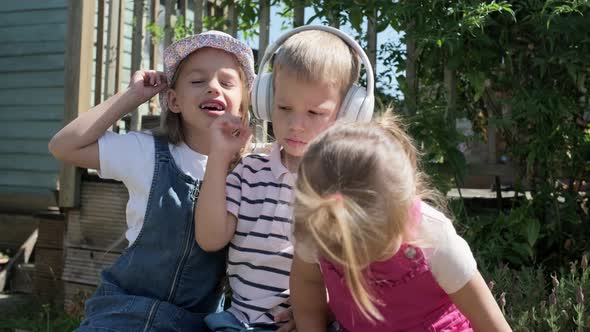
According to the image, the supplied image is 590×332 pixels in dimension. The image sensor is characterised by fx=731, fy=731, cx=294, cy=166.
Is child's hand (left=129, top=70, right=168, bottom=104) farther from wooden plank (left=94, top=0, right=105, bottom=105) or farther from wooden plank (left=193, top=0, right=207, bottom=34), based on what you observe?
wooden plank (left=94, top=0, right=105, bottom=105)

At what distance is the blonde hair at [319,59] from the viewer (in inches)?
82.5

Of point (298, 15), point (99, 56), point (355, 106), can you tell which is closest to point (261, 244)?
point (355, 106)

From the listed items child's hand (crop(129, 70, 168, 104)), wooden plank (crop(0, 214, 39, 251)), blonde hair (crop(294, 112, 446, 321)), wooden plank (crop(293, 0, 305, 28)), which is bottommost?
wooden plank (crop(0, 214, 39, 251))

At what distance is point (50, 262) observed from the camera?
5.12m

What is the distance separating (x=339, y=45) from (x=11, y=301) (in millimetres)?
4529

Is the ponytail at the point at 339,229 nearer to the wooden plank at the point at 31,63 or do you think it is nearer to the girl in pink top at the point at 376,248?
the girl in pink top at the point at 376,248

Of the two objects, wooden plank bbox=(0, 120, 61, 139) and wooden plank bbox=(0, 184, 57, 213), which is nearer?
wooden plank bbox=(0, 184, 57, 213)

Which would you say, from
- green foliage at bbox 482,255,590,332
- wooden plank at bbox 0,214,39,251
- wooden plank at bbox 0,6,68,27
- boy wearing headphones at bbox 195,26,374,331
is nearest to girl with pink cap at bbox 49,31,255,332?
boy wearing headphones at bbox 195,26,374,331

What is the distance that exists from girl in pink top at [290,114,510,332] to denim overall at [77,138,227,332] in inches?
17.5

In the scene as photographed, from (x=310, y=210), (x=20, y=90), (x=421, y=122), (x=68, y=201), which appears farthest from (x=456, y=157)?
(x=20, y=90)

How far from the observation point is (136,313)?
2330 millimetres

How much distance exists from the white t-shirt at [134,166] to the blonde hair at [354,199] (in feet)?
2.75

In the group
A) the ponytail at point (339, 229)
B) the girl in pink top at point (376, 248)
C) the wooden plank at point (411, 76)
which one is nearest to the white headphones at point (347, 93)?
the girl in pink top at point (376, 248)

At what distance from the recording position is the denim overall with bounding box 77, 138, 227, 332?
2.38 meters
